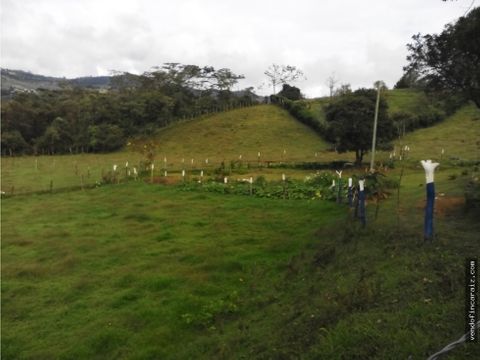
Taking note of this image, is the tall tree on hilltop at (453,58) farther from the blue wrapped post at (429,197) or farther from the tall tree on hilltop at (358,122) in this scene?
the tall tree on hilltop at (358,122)

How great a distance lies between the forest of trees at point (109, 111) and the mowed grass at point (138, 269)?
101 feet

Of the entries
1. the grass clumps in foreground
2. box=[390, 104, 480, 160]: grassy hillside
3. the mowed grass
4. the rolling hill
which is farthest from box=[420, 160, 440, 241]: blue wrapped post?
the rolling hill

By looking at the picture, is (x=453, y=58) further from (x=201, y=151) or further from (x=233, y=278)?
(x=201, y=151)

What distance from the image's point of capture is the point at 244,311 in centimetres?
1070

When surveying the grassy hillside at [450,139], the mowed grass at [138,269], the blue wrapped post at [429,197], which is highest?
the grassy hillside at [450,139]

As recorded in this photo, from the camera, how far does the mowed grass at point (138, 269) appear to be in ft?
33.7

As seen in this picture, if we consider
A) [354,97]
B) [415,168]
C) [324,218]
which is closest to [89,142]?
[354,97]

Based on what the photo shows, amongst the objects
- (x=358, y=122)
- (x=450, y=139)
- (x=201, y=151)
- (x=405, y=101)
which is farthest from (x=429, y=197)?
(x=405, y=101)

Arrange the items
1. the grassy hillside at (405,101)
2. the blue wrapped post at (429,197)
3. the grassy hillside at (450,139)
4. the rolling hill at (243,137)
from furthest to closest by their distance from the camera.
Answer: the grassy hillside at (405,101), the rolling hill at (243,137), the grassy hillside at (450,139), the blue wrapped post at (429,197)

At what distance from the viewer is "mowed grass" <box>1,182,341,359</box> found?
10.3 m

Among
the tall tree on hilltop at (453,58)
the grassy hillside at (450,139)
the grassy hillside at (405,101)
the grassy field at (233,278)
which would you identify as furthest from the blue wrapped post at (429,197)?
the grassy hillside at (405,101)

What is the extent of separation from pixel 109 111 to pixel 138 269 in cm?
4534

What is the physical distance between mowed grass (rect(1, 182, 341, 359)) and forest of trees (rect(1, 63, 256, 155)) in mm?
30910

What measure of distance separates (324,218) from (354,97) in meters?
18.2
